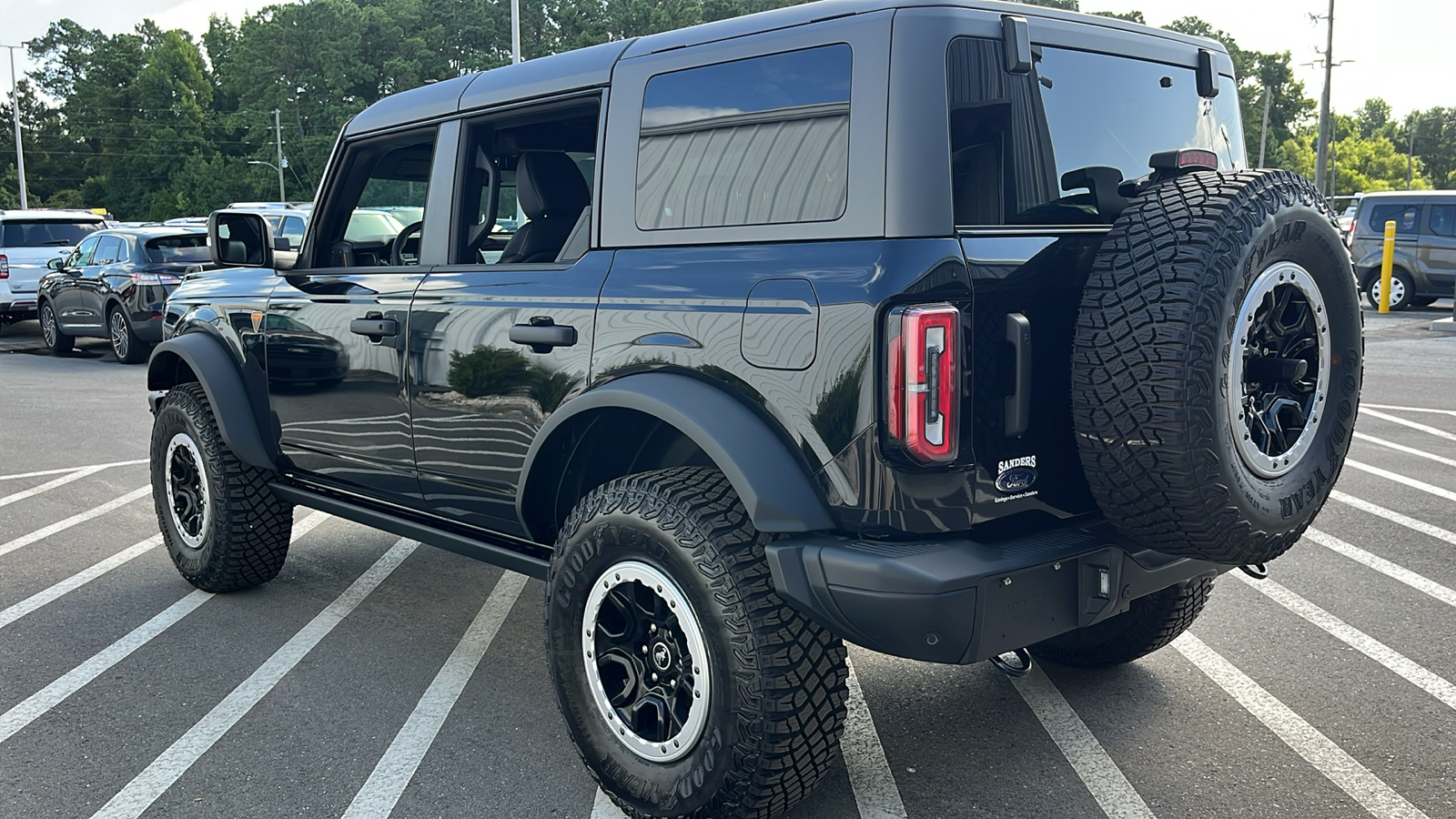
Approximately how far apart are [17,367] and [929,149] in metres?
14.8

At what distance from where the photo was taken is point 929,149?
270 cm

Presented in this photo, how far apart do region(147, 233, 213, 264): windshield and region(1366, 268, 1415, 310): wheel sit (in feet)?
58.0

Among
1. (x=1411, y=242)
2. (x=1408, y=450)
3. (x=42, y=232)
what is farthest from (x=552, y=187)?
(x=1411, y=242)

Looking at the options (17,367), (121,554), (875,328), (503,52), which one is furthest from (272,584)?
(503,52)

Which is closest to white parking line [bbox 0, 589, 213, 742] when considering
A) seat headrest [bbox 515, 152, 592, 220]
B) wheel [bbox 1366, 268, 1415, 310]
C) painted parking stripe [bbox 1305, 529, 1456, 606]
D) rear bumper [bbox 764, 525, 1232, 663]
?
seat headrest [bbox 515, 152, 592, 220]

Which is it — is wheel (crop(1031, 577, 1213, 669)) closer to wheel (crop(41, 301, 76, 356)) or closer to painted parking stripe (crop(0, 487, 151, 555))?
painted parking stripe (crop(0, 487, 151, 555))

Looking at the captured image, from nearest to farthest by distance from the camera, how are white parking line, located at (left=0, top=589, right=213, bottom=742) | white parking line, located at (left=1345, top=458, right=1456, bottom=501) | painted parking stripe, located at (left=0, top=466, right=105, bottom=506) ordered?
white parking line, located at (left=0, top=589, right=213, bottom=742) < white parking line, located at (left=1345, top=458, right=1456, bottom=501) < painted parking stripe, located at (left=0, top=466, right=105, bottom=506)

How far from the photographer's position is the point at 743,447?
2766 mm

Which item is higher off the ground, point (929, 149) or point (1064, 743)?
point (929, 149)

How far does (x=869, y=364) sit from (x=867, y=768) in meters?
1.37

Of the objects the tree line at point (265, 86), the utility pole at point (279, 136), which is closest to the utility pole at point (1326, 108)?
the tree line at point (265, 86)

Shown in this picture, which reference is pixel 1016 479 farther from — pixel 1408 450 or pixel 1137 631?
pixel 1408 450

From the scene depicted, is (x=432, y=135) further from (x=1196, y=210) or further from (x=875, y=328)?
(x=1196, y=210)

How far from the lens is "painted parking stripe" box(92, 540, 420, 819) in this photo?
128 inches
